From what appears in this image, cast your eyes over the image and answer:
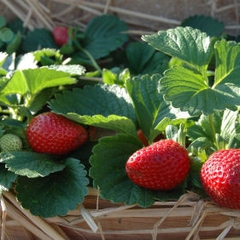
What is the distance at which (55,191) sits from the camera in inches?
33.3

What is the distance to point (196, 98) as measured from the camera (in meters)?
0.78

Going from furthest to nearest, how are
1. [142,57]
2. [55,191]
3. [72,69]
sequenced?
[142,57] < [72,69] < [55,191]

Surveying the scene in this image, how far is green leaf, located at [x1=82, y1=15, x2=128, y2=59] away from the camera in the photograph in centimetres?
129

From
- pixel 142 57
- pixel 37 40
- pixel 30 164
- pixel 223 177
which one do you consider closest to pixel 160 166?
pixel 223 177

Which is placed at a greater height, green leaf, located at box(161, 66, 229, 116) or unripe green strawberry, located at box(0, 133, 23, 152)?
green leaf, located at box(161, 66, 229, 116)

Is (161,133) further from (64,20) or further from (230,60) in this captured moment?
(64,20)

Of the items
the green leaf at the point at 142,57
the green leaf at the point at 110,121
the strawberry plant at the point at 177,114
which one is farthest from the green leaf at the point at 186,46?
the green leaf at the point at 142,57

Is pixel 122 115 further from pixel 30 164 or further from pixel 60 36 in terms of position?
pixel 60 36

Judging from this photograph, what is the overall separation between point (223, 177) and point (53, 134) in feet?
0.90

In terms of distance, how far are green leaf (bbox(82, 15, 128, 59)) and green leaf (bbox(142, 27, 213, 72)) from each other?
458mm

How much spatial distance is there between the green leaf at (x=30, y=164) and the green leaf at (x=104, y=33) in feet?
1.54

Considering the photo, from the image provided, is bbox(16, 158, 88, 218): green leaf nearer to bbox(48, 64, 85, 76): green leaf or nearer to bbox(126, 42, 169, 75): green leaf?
bbox(48, 64, 85, 76): green leaf

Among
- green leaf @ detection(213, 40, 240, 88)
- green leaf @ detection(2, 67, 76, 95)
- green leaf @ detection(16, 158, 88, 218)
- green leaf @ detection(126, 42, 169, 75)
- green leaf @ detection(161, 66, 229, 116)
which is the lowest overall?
green leaf @ detection(16, 158, 88, 218)

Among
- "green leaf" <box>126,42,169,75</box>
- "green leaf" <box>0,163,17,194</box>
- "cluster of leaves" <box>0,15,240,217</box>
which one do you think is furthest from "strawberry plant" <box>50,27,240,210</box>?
"green leaf" <box>126,42,169,75</box>
